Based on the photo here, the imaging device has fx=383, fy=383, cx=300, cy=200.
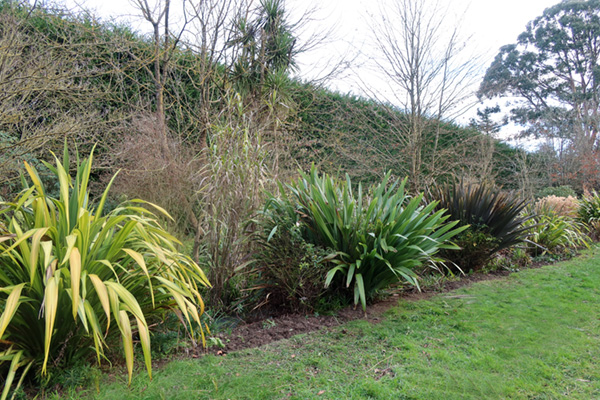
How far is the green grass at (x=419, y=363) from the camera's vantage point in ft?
7.88

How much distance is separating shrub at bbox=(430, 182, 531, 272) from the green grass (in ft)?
4.95

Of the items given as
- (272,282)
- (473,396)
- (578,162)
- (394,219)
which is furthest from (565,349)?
(578,162)

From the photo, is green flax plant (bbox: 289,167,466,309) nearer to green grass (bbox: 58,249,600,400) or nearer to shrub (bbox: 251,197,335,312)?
shrub (bbox: 251,197,335,312)

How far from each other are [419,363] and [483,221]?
3.60 m

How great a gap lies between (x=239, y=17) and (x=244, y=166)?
Result: 2970mm

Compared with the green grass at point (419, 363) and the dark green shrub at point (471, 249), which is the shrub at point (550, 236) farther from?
the green grass at point (419, 363)

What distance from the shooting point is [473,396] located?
245 cm

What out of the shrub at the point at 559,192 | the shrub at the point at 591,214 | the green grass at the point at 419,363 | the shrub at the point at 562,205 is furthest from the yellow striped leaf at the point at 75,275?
the shrub at the point at 559,192

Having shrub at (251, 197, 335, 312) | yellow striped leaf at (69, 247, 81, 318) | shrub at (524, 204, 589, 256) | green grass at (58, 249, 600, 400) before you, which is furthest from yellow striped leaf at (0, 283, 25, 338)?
shrub at (524, 204, 589, 256)

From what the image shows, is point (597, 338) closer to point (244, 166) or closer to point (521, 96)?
point (244, 166)

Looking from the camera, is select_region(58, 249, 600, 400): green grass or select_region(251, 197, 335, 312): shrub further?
select_region(251, 197, 335, 312): shrub

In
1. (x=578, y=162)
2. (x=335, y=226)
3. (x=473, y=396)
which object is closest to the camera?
(x=473, y=396)

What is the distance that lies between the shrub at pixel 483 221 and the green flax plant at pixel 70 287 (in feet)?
14.4

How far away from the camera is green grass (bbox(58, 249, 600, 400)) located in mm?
2400
